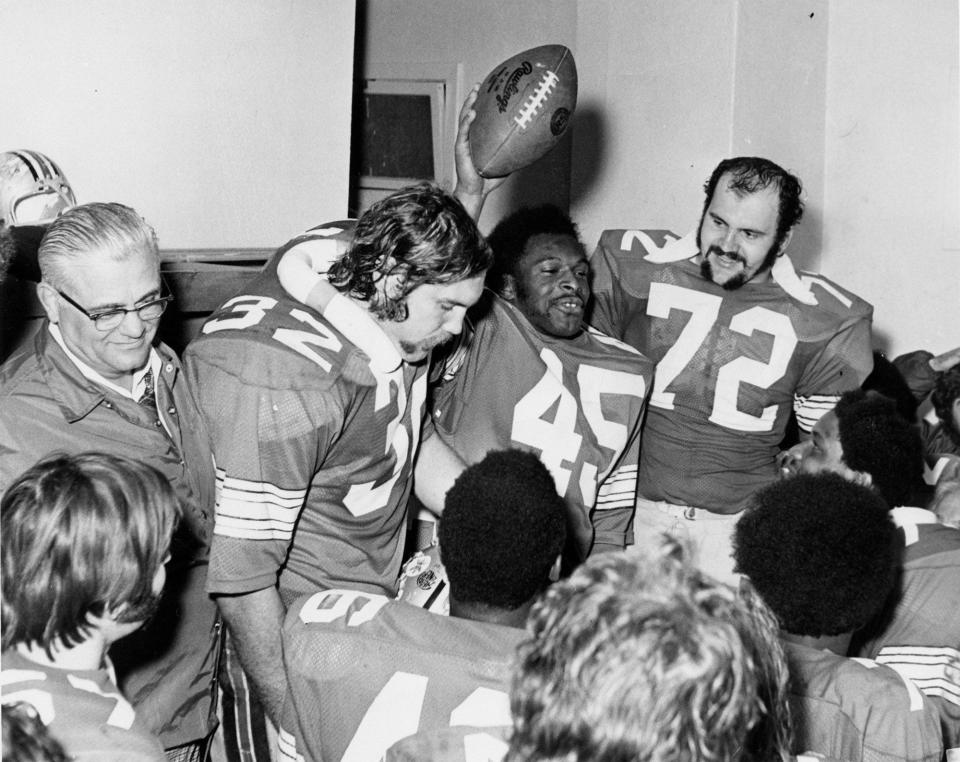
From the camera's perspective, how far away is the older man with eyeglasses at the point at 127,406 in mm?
2096

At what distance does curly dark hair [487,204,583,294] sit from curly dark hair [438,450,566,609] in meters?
1.34

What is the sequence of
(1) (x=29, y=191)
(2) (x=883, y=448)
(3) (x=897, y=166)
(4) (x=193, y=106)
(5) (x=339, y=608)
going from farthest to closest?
1. (3) (x=897, y=166)
2. (4) (x=193, y=106)
3. (1) (x=29, y=191)
4. (2) (x=883, y=448)
5. (5) (x=339, y=608)

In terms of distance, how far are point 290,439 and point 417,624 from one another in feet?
1.64

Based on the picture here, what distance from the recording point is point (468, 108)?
3.08 meters

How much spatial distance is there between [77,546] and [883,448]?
169cm

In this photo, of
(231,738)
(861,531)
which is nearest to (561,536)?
(861,531)

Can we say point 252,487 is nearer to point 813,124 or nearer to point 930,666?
point 930,666

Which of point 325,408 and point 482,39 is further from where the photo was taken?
point 482,39

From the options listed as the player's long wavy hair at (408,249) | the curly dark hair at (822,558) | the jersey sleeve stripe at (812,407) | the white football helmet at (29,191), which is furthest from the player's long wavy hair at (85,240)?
the jersey sleeve stripe at (812,407)

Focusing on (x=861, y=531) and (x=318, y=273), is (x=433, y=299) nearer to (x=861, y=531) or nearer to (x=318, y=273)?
(x=318, y=273)

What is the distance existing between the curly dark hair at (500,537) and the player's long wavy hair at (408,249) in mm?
502

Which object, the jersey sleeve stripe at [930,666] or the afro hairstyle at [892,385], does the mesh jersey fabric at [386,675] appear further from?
the afro hairstyle at [892,385]

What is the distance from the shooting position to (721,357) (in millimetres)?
3289

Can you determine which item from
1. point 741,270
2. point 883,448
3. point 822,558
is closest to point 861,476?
point 883,448
